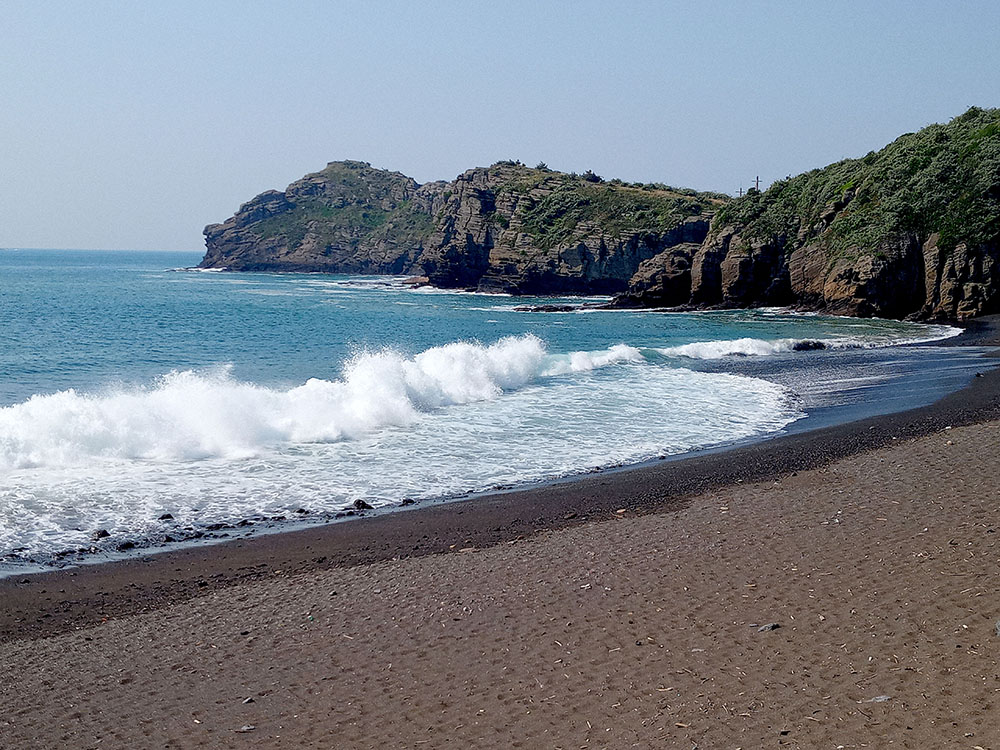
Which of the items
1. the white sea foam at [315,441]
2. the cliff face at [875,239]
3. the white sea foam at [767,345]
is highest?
the cliff face at [875,239]

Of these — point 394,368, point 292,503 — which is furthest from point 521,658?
point 394,368

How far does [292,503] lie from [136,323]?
36.8m

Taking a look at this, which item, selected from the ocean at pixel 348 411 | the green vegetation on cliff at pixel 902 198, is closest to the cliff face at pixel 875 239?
the green vegetation on cliff at pixel 902 198

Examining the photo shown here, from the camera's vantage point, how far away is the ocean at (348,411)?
11719 millimetres

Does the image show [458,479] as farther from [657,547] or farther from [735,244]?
[735,244]

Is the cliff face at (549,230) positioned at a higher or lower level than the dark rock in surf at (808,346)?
higher

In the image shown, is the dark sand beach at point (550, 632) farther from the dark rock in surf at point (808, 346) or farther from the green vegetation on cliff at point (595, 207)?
the green vegetation on cliff at point (595, 207)

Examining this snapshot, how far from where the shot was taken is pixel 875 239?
154 ft

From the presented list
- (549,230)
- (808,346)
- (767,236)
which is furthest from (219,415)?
(549,230)

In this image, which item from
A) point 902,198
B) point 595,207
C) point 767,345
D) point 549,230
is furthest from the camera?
point 595,207

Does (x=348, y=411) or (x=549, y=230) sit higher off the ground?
(x=549, y=230)

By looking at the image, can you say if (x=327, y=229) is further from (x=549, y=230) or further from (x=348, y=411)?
(x=348, y=411)

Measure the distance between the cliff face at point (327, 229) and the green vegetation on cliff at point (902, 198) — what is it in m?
73.9

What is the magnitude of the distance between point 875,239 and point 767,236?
9.80m
